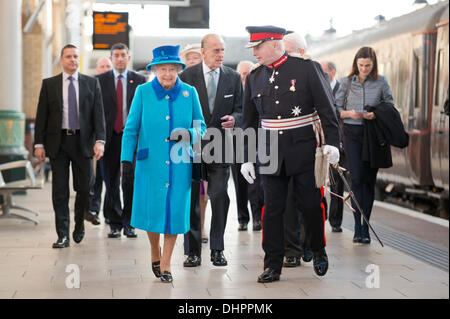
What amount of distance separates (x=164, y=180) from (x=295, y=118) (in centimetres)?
110

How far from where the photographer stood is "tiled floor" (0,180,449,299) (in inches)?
232

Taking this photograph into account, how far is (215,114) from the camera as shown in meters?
7.32

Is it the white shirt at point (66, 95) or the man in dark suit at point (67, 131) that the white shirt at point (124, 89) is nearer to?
the man in dark suit at point (67, 131)

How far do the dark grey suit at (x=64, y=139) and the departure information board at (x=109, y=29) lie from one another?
712 centimetres

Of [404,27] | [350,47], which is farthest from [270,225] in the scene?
[350,47]

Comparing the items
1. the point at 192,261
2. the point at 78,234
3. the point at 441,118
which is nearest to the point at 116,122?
the point at 78,234

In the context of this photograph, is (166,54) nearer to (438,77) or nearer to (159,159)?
(159,159)

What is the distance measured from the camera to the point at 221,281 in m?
6.36

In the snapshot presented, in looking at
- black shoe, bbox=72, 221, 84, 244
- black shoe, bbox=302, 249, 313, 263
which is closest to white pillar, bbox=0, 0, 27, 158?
black shoe, bbox=72, 221, 84, 244

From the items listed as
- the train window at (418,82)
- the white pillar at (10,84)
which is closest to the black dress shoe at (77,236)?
the white pillar at (10,84)

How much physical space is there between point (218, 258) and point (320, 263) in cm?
103

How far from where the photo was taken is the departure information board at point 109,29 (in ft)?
49.9

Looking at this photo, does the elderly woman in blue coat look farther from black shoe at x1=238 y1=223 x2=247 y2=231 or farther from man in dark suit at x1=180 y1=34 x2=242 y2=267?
black shoe at x1=238 y1=223 x2=247 y2=231

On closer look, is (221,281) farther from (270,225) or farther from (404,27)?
(404,27)
